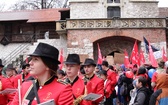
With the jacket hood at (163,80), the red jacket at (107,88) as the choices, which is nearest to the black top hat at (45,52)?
the jacket hood at (163,80)

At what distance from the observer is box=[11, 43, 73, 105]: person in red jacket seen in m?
3.12

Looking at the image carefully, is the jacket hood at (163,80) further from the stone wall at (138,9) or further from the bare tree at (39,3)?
the bare tree at (39,3)

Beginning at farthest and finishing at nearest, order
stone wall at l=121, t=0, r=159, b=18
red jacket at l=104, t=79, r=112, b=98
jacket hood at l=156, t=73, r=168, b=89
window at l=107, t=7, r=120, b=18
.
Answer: window at l=107, t=7, r=120, b=18
stone wall at l=121, t=0, r=159, b=18
red jacket at l=104, t=79, r=112, b=98
jacket hood at l=156, t=73, r=168, b=89

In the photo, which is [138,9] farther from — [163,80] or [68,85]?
[68,85]

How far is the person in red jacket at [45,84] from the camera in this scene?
10.2ft

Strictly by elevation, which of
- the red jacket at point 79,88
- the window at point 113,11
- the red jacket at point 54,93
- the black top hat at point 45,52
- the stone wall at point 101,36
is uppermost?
the window at point 113,11

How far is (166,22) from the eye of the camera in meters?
26.0

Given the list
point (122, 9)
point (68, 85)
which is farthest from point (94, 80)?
point (122, 9)

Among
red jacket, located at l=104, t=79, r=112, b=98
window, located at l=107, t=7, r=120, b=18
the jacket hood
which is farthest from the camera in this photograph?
window, located at l=107, t=7, r=120, b=18

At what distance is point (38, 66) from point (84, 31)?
2200 centimetres

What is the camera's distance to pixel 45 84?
3.22 m

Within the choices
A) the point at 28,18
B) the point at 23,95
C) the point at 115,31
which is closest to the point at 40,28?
the point at 28,18

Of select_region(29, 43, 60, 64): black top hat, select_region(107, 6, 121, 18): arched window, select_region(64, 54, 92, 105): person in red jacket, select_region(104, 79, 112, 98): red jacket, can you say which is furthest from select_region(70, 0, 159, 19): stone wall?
select_region(29, 43, 60, 64): black top hat

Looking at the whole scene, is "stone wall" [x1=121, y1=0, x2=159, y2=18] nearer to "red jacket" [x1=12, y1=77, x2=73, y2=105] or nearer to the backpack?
the backpack
